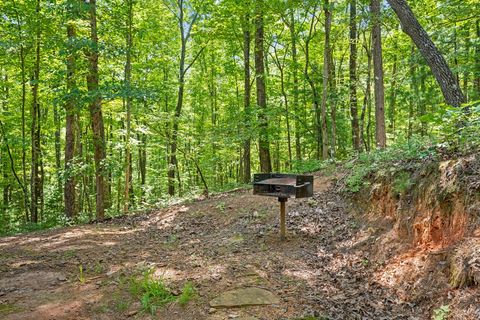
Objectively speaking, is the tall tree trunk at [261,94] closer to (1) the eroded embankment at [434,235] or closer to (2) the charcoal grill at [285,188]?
(2) the charcoal grill at [285,188]

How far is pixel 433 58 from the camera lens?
22.6ft

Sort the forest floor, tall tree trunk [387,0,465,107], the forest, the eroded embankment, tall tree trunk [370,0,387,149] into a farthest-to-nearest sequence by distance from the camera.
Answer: tall tree trunk [370,0,387,149], the forest, tall tree trunk [387,0,465,107], the forest floor, the eroded embankment

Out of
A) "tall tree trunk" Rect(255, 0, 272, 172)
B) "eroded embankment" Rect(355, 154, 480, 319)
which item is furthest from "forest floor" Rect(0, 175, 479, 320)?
"tall tree trunk" Rect(255, 0, 272, 172)

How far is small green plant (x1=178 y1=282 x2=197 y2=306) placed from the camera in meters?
4.04

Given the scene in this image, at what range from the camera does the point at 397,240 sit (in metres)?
4.87

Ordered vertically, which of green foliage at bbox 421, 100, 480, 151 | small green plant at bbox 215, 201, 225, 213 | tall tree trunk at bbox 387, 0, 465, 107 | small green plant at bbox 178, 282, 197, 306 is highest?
tall tree trunk at bbox 387, 0, 465, 107

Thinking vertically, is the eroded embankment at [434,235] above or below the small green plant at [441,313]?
above

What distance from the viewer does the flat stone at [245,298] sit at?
3.95 meters

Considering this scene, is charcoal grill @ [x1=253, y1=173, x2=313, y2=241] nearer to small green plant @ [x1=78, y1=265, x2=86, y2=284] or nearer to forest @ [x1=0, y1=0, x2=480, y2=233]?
forest @ [x1=0, y1=0, x2=480, y2=233]

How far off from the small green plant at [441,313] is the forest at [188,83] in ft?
7.69

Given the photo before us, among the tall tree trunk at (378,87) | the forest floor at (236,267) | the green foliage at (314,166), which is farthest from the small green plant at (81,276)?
the tall tree trunk at (378,87)

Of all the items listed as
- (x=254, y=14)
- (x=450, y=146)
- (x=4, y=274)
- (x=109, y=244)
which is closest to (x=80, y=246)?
(x=109, y=244)

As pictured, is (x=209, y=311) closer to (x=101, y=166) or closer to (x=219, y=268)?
(x=219, y=268)

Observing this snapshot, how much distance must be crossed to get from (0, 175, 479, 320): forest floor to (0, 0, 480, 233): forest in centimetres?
213
